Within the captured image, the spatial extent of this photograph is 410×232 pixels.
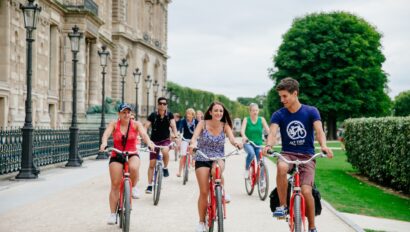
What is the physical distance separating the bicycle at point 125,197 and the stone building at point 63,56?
18.5m

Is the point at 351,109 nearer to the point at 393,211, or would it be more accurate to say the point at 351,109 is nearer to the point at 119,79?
the point at 119,79

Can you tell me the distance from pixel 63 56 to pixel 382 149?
81.9ft

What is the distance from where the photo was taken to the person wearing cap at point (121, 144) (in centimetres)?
775

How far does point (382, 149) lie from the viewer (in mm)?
15727

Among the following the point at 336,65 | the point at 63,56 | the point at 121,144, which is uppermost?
the point at 336,65

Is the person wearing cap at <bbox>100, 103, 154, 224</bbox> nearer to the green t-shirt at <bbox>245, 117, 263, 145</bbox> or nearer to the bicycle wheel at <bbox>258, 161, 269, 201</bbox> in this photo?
the bicycle wheel at <bbox>258, 161, 269, 201</bbox>

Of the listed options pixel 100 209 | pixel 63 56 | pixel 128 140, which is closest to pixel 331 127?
pixel 63 56

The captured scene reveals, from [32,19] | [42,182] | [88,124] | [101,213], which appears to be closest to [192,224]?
[101,213]

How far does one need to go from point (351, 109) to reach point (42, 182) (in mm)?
41713

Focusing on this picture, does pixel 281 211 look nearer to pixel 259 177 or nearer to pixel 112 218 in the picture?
pixel 112 218

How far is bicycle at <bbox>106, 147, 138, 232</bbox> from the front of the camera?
23.6 ft

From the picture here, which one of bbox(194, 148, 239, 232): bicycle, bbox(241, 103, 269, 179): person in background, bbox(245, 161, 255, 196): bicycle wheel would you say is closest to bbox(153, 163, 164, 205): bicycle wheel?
bbox(245, 161, 255, 196): bicycle wheel

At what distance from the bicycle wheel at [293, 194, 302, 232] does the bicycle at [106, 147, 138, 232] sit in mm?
2270

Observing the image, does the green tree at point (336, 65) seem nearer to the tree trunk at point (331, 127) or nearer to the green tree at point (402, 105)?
the tree trunk at point (331, 127)
